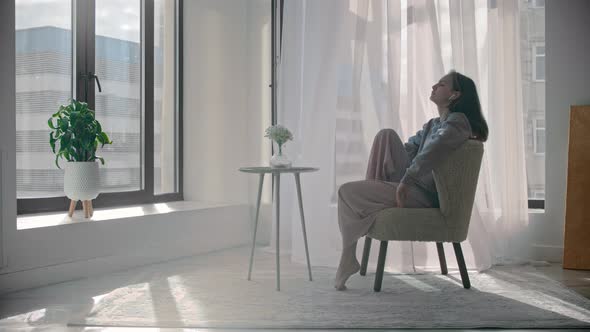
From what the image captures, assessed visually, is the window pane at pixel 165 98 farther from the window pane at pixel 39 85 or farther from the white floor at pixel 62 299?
the white floor at pixel 62 299

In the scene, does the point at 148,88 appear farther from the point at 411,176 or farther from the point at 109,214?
the point at 411,176

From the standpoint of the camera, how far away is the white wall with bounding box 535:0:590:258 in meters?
Answer: 4.04

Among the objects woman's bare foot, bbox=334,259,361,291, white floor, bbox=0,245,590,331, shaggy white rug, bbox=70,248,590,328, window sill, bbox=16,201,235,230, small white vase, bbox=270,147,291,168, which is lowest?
white floor, bbox=0,245,590,331

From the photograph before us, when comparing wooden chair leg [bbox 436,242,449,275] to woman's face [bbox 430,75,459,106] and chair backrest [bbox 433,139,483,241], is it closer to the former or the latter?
chair backrest [bbox 433,139,483,241]

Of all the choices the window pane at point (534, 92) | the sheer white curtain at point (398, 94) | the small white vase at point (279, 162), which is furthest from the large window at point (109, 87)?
the window pane at point (534, 92)

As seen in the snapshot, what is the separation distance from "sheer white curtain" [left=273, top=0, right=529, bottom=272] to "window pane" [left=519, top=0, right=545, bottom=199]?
174 millimetres

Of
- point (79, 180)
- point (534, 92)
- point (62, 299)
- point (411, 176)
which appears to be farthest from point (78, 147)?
point (534, 92)

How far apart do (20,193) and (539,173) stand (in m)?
3.42

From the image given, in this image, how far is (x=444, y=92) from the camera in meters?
3.32

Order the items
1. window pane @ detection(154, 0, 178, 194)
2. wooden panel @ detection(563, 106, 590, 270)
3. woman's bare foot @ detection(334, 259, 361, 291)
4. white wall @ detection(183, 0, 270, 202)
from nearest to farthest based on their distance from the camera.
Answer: woman's bare foot @ detection(334, 259, 361, 291), wooden panel @ detection(563, 106, 590, 270), window pane @ detection(154, 0, 178, 194), white wall @ detection(183, 0, 270, 202)

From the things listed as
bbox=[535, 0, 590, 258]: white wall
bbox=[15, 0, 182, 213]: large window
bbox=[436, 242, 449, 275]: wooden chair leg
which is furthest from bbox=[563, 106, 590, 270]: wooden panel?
bbox=[15, 0, 182, 213]: large window

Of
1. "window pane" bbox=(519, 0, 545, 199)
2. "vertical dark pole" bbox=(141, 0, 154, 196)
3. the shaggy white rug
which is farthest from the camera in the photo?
"vertical dark pole" bbox=(141, 0, 154, 196)

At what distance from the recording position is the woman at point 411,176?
122 inches

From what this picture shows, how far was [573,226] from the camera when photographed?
3.93 meters
